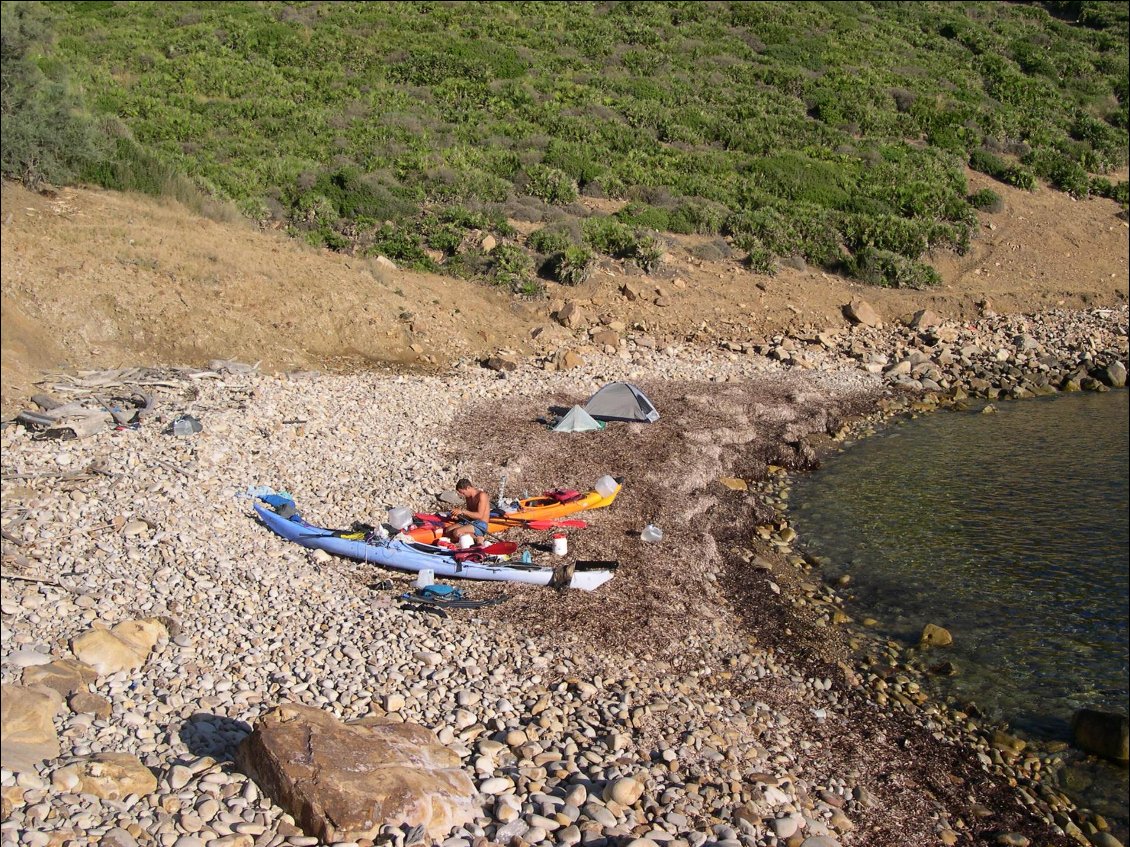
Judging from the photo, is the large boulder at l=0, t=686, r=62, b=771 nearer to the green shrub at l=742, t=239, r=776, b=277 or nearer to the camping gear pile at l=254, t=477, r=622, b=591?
the camping gear pile at l=254, t=477, r=622, b=591

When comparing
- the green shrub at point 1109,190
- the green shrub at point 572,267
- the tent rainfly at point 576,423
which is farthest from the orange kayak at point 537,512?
the green shrub at point 1109,190

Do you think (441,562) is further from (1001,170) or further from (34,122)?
(1001,170)

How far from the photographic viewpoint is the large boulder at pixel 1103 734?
29.7ft

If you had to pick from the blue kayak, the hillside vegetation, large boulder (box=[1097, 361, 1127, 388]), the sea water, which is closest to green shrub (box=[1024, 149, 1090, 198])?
the hillside vegetation

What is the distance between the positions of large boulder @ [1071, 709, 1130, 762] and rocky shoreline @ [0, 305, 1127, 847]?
0.69 metres

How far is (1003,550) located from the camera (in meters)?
13.6

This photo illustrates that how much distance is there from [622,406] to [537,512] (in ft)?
16.7

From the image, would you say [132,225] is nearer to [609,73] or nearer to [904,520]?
[904,520]

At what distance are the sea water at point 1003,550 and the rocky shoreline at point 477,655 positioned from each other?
685 mm

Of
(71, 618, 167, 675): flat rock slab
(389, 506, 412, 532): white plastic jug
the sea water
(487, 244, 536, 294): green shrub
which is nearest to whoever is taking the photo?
Result: (71, 618, 167, 675): flat rock slab

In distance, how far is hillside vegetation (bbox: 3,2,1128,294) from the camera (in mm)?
25359

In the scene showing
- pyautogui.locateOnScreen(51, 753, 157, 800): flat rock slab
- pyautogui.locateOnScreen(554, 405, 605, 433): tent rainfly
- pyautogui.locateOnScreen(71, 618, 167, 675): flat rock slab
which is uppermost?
pyautogui.locateOnScreen(51, 753, 157, 800): flat rock slab

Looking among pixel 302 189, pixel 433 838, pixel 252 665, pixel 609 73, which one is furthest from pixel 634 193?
pixel 433 838

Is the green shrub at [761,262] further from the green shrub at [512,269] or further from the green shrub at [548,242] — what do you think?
the green shrub at [512,269]
